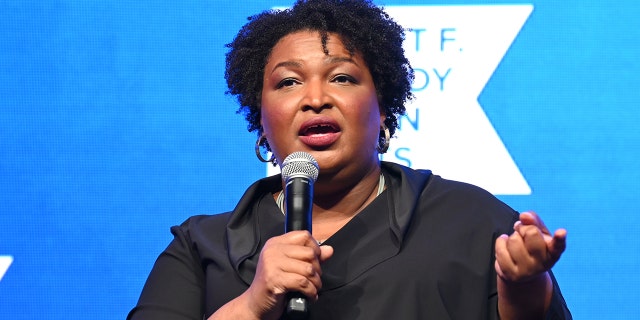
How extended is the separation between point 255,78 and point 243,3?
425mm

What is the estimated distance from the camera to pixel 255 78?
6.26 ft

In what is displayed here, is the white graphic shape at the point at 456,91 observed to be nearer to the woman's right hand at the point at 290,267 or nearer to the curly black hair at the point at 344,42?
the curly black hair at the point at 344,42

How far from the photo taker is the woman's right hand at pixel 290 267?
3.94 feet

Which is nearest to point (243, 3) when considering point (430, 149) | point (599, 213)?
point (430, 149)

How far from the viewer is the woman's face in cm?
162

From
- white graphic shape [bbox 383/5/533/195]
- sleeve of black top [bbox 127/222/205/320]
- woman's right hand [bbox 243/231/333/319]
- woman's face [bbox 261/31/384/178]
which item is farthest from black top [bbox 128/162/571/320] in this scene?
white graphic shape [bbox 383/5/533/195]

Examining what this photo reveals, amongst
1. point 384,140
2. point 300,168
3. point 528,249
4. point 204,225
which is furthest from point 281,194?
point 528,249

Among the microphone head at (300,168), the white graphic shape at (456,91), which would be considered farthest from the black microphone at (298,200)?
the white graphic shape at (456,91)

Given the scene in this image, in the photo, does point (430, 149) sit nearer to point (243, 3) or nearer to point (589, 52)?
point (589, 52)

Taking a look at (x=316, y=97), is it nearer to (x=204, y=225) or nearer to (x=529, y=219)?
(x=204, y=225)

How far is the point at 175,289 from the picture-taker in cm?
165

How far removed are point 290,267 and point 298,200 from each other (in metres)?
0.11

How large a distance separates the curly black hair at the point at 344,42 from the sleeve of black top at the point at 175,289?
1.23 ft

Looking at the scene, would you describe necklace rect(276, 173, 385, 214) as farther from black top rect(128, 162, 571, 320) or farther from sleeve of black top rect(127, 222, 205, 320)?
sleeve of black top rect(127, 222, 205, 320)
